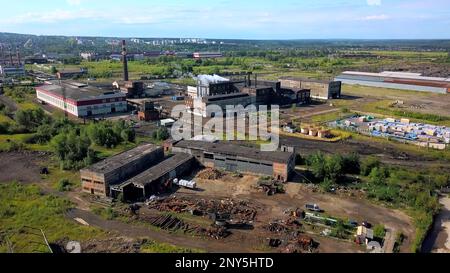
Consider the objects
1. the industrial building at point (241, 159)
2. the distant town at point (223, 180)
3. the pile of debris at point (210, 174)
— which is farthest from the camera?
the pile of debris at point (210, 174)

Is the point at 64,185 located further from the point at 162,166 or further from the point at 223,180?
the point at 223,180

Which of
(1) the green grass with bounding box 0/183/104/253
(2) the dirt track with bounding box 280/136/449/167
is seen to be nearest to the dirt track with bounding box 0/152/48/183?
(1) the green grass with bounding box 0/183/104/253

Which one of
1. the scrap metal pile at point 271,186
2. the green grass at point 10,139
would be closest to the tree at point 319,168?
the scrap metal pile at point 271,186

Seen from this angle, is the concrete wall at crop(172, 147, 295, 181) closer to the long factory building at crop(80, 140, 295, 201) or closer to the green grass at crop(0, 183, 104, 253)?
the long factory building at crop(80, 140, 295, 201)

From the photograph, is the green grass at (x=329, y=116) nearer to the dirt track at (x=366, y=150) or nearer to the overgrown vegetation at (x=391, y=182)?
the dirt track at (x=366, y=150)
